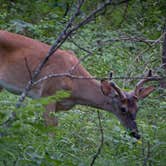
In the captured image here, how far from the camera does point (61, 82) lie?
9.29 m

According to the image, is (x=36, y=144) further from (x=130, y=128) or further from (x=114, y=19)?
(x=114, y=19)

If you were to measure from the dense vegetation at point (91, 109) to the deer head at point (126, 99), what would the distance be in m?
0.12

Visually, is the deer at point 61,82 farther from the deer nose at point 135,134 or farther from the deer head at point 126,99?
the deer nose at point 135,134

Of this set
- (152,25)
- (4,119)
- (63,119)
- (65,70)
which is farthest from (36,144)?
(152,25)

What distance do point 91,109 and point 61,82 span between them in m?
1.03

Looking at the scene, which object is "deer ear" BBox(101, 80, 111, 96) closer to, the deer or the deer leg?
the deer

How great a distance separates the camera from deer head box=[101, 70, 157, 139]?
30.9ft

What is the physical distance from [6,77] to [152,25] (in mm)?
6086

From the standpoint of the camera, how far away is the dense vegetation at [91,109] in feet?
16.3

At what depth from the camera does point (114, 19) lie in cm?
1448

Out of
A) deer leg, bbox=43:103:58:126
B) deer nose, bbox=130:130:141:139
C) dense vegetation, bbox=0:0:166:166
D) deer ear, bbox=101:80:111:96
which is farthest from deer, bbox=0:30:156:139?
deer nose, bbox=130:130:141:139

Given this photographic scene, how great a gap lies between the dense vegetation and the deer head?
0.12m

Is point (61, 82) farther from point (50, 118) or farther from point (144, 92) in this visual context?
point (144, 92)

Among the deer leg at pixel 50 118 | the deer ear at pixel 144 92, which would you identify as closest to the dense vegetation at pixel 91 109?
the deer leg at pixel 50 118
